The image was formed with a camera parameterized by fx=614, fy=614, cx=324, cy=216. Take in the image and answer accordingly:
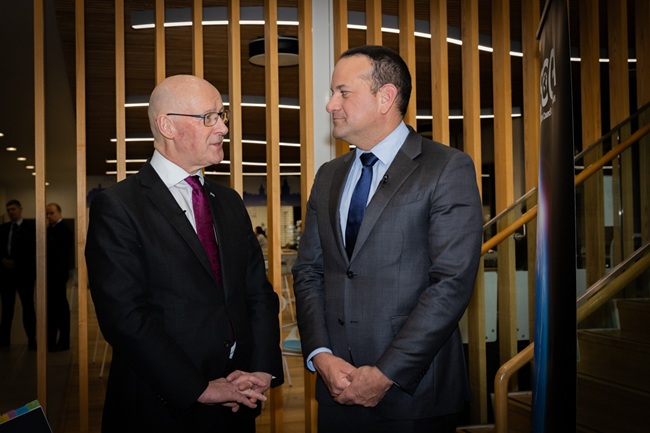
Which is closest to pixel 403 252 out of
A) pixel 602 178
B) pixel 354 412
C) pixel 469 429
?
pixel 354 412

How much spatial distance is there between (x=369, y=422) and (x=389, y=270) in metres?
0.48

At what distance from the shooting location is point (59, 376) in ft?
20.4

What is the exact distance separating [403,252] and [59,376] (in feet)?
17.9

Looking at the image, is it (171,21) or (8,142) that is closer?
(171,21)

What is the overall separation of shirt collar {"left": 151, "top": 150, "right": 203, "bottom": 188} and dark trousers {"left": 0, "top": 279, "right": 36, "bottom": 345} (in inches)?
247

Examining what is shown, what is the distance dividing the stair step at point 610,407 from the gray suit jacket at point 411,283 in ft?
3.13

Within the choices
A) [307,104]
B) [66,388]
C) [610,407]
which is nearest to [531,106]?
[307,104]

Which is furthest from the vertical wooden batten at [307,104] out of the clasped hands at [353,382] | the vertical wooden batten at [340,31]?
the clasped hands at [353,382]

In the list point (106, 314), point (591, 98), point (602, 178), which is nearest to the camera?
point (106, 314)

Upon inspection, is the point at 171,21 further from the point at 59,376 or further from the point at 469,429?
the point at 59,376

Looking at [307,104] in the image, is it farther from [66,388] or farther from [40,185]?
[66,388]

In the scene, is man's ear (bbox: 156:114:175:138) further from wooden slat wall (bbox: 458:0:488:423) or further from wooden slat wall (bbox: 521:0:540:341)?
wooden slat wall (bbox: 521:0:540:341)

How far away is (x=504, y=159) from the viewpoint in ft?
11.9

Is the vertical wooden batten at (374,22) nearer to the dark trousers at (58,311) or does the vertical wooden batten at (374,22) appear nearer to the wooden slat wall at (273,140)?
the wooden slat wall at (273,140)
